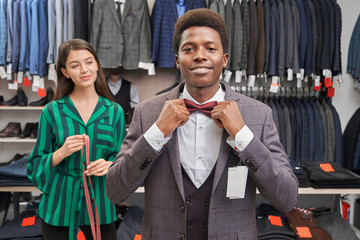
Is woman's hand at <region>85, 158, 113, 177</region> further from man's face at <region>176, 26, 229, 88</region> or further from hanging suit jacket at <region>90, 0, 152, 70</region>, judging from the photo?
hanging suit jacket at <region>90, 0, 152, 70</region>

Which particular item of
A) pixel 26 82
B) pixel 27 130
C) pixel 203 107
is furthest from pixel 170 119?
pixel 27 130

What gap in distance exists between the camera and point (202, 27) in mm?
1145

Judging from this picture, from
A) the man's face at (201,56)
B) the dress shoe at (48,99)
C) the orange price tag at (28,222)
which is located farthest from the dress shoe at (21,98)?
Answer: the man's face at (201,56)

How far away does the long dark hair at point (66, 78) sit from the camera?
177 centimetres

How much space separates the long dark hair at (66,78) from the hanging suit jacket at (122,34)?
209 centimetres

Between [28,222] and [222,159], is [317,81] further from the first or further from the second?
[28,222]

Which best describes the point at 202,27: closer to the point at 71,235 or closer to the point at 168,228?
the point at 168,228

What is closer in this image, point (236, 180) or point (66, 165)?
point (236, 180)

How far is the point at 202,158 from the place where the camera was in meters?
1.18

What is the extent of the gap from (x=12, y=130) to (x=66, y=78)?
9.68 feet

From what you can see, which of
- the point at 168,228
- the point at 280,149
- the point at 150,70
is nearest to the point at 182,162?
the point at 168,228

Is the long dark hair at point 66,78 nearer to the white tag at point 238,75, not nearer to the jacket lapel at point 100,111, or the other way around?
the jacket lapel at point 100,111

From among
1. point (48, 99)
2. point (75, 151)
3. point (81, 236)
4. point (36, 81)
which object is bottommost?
point (81, 236)

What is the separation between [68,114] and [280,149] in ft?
3.75
